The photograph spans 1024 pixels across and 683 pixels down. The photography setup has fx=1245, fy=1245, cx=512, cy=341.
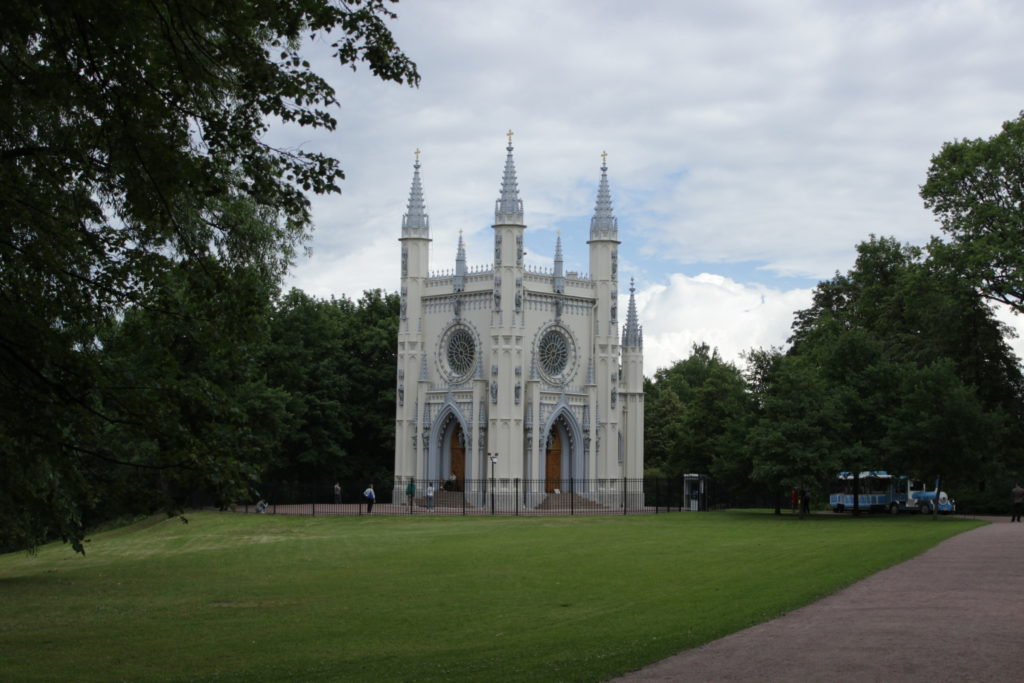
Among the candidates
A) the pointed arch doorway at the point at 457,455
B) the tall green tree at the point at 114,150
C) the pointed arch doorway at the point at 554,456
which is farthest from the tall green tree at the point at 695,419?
the tall green tree at the point at 114,150

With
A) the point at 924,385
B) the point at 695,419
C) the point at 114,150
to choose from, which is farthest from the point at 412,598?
the point at 695,419

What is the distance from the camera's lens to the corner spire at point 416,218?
62250 millimetres

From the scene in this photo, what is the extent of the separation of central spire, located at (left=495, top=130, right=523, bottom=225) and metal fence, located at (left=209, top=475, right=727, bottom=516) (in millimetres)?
12487

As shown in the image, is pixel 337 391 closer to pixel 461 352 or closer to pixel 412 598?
pixel 461 352

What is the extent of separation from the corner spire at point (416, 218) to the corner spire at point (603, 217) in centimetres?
856

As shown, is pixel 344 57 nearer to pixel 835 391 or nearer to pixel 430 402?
pixel 835 391

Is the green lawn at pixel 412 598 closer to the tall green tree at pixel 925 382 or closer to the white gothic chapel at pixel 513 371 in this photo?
the tall green tree at pixel 925 382

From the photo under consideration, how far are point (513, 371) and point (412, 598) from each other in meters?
38.0

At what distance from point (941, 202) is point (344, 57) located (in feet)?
140

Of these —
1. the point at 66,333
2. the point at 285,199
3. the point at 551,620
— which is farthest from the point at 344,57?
the point at 551,620

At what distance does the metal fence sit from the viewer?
175ft

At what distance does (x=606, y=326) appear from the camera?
205ft

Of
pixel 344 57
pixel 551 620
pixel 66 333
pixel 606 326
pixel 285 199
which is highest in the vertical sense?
pixel 606 326

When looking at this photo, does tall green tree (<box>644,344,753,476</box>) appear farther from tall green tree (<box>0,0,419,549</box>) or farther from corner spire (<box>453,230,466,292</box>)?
tall green tree (<box>0,0,419,549</box>)
